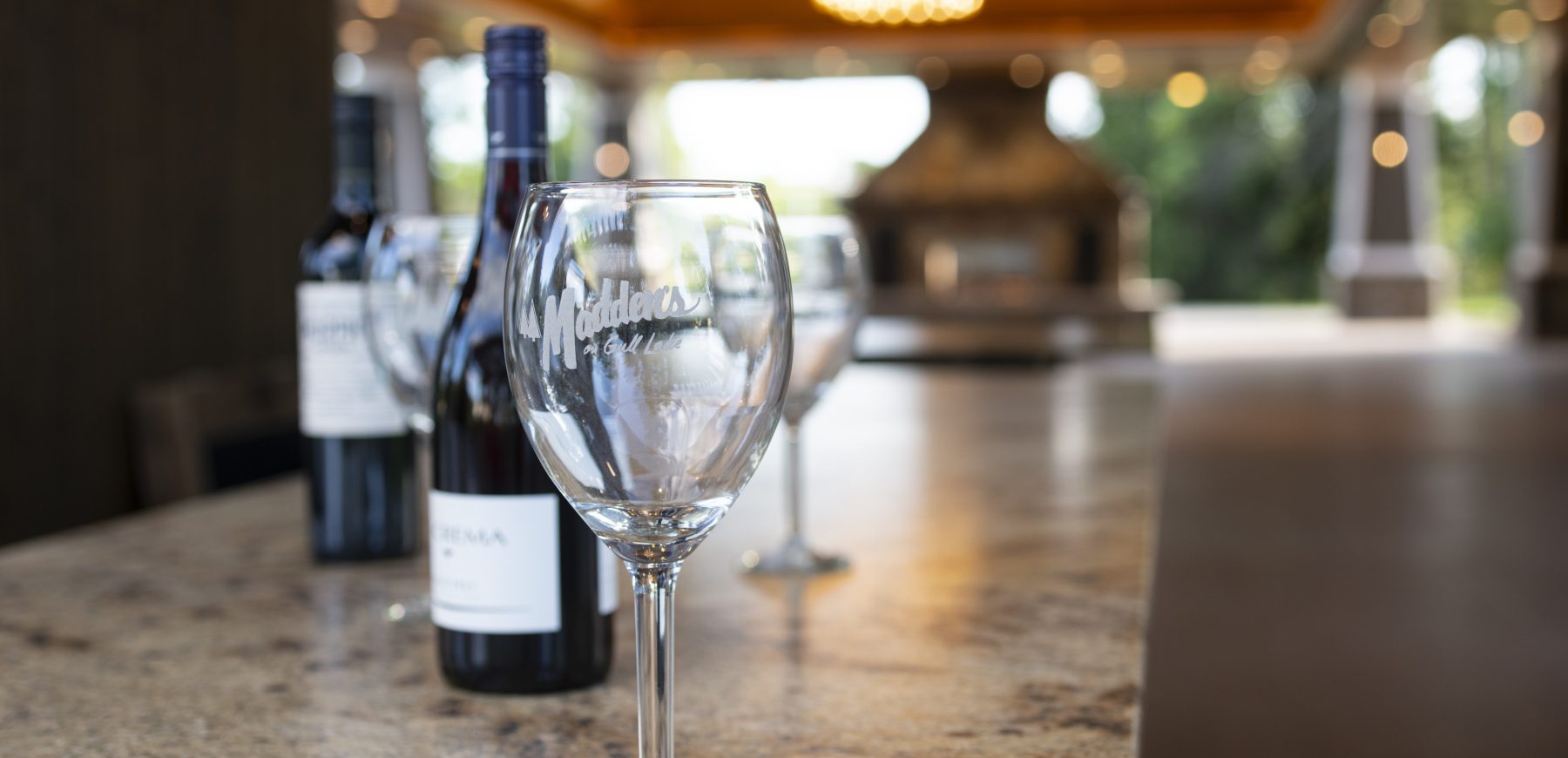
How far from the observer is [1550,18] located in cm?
1002

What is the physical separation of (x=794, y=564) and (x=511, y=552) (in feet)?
1.06

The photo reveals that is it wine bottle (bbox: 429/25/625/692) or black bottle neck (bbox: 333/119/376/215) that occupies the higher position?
black bottle neck (bbox: 333/119/376/215)

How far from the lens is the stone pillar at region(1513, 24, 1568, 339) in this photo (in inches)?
408

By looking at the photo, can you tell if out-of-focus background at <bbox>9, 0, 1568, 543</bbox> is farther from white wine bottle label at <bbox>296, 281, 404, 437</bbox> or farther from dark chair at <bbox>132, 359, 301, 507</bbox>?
white wine bottle label at <bbox>296, 281, 404, 437</bbox>

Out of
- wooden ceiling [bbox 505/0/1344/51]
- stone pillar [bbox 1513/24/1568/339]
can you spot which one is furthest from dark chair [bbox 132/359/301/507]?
stone pillar [bbox 1513/24/1568/339]

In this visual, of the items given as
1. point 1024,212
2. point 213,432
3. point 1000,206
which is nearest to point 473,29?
point 1000,206

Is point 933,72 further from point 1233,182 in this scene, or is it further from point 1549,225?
point 1233,182

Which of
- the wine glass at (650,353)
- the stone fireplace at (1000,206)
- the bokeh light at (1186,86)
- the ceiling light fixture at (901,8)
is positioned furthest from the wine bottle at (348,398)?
the bokeh light at (1186,86)

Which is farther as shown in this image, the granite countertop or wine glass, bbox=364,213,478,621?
wine glass, bbox=364,213,478,621

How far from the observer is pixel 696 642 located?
28.9 inches

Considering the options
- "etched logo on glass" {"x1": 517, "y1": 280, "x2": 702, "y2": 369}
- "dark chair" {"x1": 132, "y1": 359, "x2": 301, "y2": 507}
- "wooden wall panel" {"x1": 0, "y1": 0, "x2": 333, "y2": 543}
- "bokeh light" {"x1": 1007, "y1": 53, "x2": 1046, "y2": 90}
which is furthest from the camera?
"bokeh light" {"x1": 1007, "y1": 53, "x2": 1046, "y2": 90}

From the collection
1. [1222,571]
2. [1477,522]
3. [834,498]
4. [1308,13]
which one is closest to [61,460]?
[834,498]

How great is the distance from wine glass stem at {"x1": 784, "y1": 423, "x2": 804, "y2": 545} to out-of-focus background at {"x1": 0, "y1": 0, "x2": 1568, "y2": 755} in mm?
130

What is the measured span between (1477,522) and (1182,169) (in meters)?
17.5
